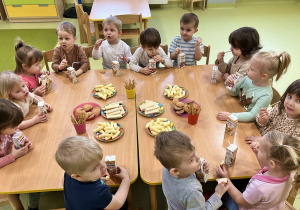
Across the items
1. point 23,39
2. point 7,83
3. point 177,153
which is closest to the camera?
point 177,153

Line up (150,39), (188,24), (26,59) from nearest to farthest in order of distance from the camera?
(26,59), (150,39), (188,24)

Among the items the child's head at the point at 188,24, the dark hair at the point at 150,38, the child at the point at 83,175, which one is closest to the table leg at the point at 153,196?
the child at the point at 83,175

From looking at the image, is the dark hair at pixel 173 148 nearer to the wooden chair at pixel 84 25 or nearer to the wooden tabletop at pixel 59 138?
the wooden tabletop at pixel 59 138

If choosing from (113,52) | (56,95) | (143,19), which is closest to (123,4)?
(143,19)

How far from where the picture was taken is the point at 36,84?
265 cm

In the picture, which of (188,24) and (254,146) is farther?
(188,24)

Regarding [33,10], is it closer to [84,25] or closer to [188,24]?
[84,25]

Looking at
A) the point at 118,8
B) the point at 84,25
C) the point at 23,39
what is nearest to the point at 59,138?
the point at 84,25

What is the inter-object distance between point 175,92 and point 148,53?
0.66 meters

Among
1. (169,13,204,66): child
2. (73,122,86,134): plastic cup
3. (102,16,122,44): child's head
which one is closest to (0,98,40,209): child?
(73,122,86,134): plastic cup

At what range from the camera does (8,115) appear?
5.82 feet

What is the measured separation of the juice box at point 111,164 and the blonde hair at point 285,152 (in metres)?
0.97

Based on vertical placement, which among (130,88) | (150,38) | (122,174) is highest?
(150,38)

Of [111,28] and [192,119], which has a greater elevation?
[111,28]
